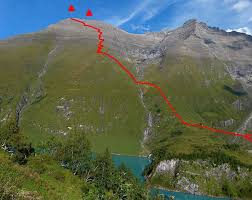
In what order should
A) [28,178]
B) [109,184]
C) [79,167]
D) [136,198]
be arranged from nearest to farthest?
[28,178] → [136,198] → [109,184] → [79,167]

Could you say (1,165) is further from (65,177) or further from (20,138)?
(20,138)

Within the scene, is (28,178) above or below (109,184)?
above

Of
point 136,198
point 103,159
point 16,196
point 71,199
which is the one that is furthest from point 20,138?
point 16,196

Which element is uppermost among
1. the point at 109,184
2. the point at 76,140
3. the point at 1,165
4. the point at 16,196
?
the point at 16,196

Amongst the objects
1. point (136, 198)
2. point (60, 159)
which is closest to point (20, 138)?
point (60, 159)

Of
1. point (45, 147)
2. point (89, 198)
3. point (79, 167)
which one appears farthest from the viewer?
point (45, 147)

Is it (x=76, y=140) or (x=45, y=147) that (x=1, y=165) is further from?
(x=45, y=147)

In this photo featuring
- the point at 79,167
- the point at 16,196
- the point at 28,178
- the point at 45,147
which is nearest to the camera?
the point at 16,196

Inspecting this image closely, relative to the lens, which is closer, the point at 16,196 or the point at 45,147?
the point at 16,196

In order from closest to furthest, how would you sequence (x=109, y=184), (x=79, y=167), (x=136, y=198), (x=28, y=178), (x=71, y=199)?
1. (x=28, y=178)
2. (x=71, y=199)
3. (x=136, y=198)
4. (x=109, y=184)
5. (x=79, y=167)
